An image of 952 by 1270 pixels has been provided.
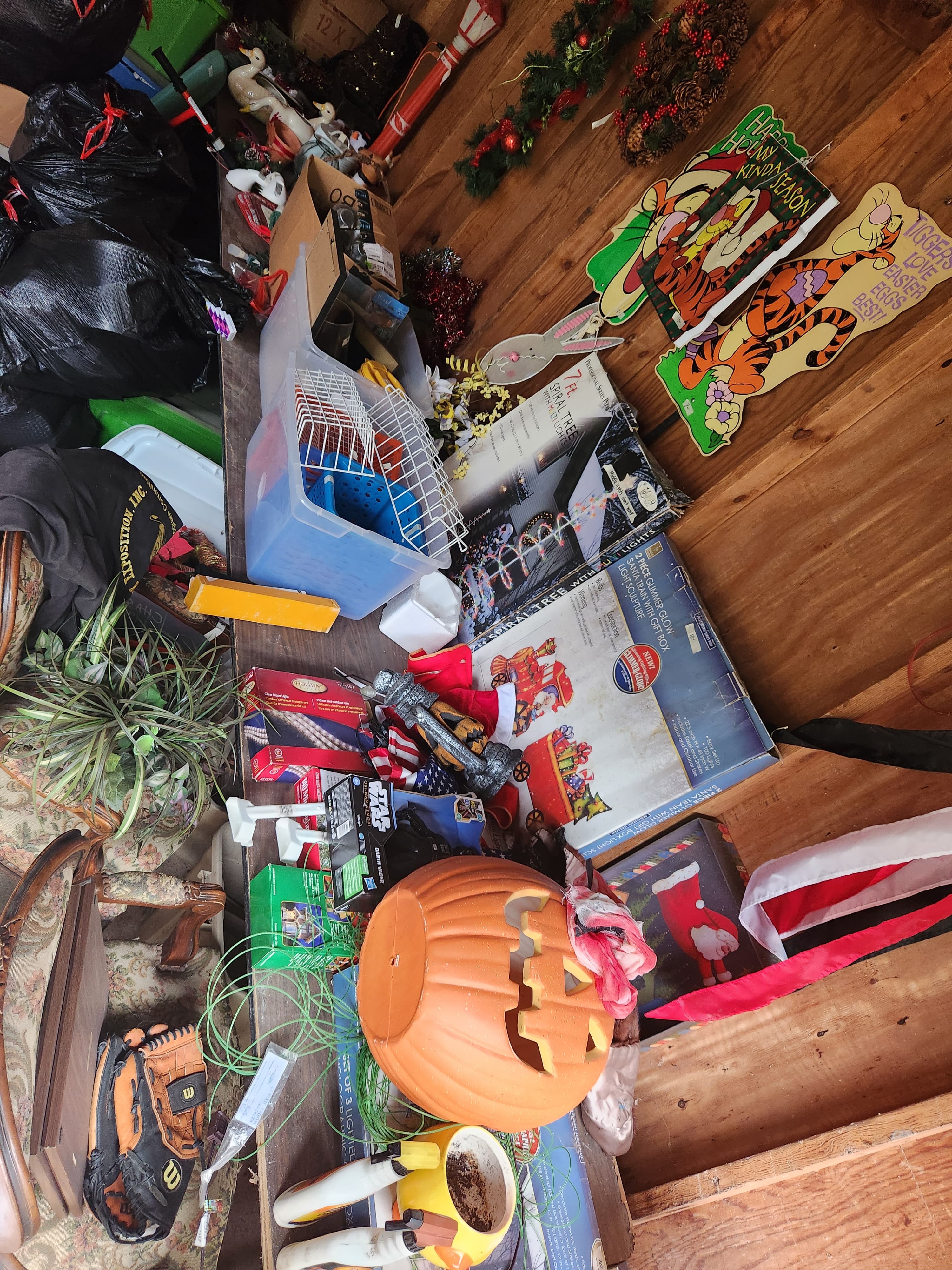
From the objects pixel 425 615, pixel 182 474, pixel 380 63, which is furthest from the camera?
pixel 380 63

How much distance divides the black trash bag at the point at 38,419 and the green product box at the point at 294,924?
42.4 inches

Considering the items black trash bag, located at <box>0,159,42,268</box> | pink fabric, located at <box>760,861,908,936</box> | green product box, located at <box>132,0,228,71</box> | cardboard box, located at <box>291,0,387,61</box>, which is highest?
cardboard box, located at <box>291,0,387,61</box>

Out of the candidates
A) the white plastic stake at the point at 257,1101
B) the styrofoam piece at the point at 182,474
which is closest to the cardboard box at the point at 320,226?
the styrofoam piece at the point at 182,474

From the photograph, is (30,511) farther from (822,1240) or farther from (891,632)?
(822,1240)

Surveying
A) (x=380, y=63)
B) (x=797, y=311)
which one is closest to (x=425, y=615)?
(x=797, y=311)

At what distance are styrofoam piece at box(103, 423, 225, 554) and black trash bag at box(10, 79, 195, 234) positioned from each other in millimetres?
477

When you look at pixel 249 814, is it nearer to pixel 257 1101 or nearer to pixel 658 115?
pixel 257 1101

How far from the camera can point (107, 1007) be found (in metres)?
1.26

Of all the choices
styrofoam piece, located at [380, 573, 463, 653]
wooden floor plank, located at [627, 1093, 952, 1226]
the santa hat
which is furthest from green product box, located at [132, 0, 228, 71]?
wooden floor plank, located at [627, 1093, 952, 1226]

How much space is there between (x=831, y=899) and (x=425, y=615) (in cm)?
99

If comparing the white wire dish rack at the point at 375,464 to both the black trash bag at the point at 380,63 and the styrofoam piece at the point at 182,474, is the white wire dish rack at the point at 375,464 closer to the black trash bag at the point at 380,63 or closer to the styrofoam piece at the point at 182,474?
the styrofoam piece at the point at 182,474

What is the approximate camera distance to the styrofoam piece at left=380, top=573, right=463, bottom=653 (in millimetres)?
1646

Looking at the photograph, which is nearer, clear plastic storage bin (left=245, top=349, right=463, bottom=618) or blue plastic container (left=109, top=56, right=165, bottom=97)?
clear plastic storage bin (left=245, top=349, right=463, bottom=618)

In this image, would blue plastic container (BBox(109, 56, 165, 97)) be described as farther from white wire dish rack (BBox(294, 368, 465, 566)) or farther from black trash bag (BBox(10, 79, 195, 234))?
white wire dish rack (BBox(294, 368, 465, 566))
